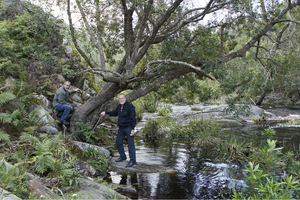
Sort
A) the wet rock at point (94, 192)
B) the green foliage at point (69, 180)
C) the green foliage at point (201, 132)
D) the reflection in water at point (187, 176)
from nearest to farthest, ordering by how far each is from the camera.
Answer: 1. the wet rock at point (94, 192)
2. the green foliage at point (69, 180)
3. the reflection in water at point (187, 176)
4. the green foliage at point (201, 132)

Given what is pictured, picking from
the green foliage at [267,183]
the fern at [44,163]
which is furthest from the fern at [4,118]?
the green foliage at [267,183]

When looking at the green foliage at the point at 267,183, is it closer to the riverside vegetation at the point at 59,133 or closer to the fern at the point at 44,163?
the riverside vegetation at the point at 59,133

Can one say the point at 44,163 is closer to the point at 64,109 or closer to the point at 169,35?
the point at 64,109

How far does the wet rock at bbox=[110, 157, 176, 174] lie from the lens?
683cm

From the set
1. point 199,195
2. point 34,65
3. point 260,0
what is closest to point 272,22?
point 260,0

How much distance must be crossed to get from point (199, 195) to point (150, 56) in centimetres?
823

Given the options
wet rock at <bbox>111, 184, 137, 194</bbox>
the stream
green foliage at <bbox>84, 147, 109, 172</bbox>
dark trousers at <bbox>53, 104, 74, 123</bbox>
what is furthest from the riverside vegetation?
wet rock at <bbox>111, 184, 137, 194</bbox>

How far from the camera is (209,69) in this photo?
7688mm

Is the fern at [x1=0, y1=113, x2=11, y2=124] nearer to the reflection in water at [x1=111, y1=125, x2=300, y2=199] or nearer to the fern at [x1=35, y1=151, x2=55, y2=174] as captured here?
the fern at [x1=35, y1=151, x2=55, y2=174]

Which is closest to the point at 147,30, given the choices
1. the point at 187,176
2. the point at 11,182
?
the point at 187,176

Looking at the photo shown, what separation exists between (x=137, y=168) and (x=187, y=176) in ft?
5.27

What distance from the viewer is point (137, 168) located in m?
6.94

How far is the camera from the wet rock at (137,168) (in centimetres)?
683

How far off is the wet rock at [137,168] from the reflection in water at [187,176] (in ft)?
0.61
